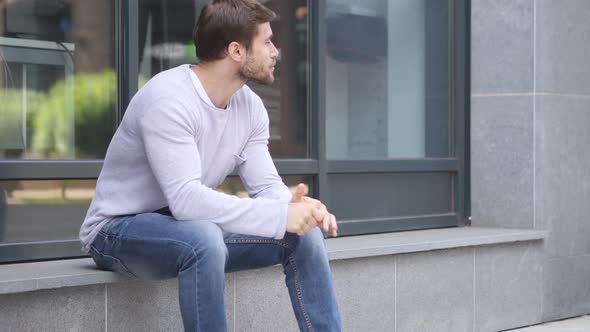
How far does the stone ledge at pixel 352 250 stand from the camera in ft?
12.3

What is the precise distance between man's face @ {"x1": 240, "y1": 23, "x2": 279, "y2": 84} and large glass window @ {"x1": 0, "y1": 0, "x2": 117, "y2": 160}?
115 cm

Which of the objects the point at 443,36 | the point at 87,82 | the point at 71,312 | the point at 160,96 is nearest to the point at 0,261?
the point at 71,312

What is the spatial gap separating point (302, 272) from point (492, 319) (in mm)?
2670

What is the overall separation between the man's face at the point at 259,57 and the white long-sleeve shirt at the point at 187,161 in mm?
161

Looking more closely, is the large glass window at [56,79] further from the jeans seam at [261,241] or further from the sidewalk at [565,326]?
the sidewalk at [565,326]

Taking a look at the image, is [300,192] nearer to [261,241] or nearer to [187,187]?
[261,241]

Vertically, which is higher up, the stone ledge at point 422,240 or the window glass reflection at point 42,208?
the window glass reflection at point 42,208

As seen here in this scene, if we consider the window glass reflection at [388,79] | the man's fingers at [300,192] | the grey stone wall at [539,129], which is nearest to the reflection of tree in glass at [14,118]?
the man's fingers at [300,192]

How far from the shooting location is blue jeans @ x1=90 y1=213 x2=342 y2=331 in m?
3.37

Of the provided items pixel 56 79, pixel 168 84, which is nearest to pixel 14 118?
A: pixel 56 79

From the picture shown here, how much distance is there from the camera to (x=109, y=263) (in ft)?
12.7

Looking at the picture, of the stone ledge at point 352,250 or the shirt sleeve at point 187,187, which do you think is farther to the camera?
the stone ledge at point 352,250

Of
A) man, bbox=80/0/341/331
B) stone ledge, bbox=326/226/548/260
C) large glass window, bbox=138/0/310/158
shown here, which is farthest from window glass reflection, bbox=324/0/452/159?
man, bbox=80/0/341/331

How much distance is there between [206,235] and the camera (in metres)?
3.44
